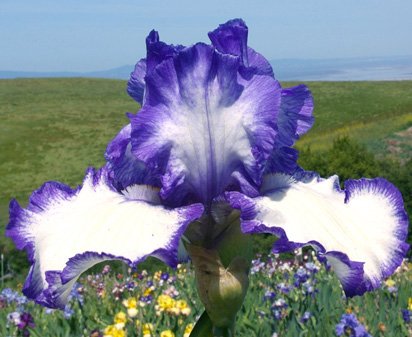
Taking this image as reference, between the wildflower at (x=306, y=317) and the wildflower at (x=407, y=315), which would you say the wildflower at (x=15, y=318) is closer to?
the wildflower at (x=306, y=317)

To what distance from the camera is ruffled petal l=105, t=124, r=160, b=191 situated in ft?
4.51

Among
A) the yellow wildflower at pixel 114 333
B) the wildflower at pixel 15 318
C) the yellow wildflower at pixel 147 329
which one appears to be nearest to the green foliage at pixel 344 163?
the wildflower at pixel 15 318

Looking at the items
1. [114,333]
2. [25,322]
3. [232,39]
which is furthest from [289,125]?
[25,322]

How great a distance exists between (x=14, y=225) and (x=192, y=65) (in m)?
0.56

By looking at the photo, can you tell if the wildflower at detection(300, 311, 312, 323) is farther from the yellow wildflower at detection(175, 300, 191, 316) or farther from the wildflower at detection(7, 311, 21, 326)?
the wildflower at detection(7, 311, 21, 326)

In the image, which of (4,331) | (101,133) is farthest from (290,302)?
(101,133)

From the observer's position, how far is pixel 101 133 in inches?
1955

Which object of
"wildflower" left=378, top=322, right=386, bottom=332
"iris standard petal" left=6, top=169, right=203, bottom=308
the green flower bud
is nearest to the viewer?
"iris standard petal" left=6, top=169, right=203, bottom=308

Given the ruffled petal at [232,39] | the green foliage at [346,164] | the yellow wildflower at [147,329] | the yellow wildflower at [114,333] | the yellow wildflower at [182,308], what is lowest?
the green foliage at [346,164]

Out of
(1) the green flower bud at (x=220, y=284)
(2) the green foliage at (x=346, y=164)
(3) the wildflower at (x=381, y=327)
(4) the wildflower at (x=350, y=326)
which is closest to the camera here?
(1) the green flower bud at (x=220, y=284)

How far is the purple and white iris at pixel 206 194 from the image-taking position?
1.19 metres

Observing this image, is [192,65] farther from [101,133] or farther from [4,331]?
[101,133]

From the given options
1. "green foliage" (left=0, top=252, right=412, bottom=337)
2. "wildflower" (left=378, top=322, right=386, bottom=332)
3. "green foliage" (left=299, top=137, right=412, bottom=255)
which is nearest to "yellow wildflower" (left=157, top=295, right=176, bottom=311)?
"green foliage" (left=0, top=252, right=412, bottom=337)

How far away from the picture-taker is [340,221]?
1268 mm
